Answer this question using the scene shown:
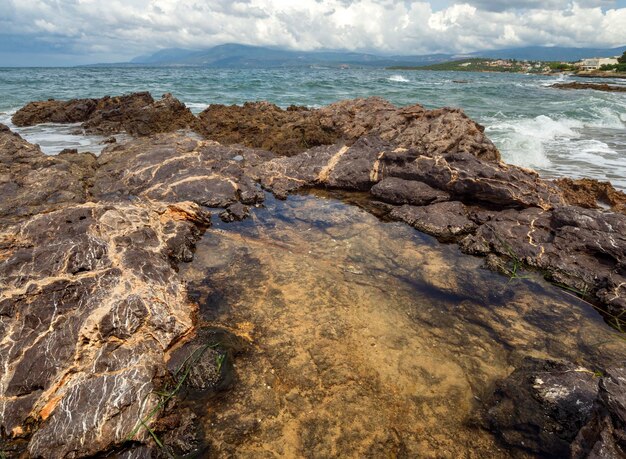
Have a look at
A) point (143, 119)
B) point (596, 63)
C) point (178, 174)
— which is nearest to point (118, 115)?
point (143, 119)

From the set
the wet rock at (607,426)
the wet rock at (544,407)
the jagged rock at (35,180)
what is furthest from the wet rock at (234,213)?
the wet rock at (607,426)

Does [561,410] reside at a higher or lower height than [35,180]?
lower

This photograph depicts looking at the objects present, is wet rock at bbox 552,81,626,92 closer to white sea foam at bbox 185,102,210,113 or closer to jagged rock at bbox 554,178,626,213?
jagged rock at bbox 554,178,626,213

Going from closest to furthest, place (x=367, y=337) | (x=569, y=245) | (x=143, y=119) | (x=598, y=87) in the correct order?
1. (x=367, y=337)
2. (x=569, y=245)
3. (x=143, y=119)
4. (x=598, y=87)

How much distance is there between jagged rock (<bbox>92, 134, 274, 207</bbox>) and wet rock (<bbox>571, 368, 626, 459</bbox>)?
22.9 feet

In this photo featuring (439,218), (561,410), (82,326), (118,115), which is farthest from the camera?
(118,115)

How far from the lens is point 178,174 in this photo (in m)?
8.87

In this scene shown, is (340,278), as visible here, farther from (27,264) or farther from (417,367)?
(27,264)

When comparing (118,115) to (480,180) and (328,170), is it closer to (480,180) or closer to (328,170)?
(328,170)

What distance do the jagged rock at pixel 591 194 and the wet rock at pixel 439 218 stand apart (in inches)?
118

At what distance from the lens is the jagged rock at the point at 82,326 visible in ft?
10.9

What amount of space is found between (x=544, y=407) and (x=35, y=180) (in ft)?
32.8

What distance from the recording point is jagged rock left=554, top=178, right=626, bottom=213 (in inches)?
331

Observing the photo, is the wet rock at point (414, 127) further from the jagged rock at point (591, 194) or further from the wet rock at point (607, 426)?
the wet rock at point (607, 426)
